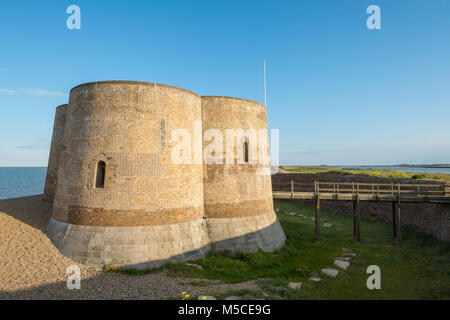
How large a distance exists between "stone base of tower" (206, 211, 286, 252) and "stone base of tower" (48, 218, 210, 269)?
1959mm

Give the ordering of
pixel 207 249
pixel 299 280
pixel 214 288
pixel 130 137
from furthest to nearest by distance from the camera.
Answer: pixel 207 249 < pixel 130 137 < pixel 299 280 < pixel 214 288

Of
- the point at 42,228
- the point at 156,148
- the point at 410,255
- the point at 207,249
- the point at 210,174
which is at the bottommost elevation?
the point at 410,255

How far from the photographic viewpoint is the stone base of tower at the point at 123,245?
10.7 m

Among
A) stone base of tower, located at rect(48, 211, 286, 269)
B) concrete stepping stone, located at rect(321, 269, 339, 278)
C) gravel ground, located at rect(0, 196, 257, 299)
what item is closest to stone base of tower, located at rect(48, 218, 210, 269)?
stone base of tower, located at rect(48, 211, 286, 269)

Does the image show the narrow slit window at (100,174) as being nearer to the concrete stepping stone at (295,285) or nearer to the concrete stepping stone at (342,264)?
the concrete stepping stone at (295,285)

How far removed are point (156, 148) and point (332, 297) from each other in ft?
32.4

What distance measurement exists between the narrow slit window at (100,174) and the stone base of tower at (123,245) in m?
2.05

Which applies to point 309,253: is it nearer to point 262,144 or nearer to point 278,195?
point 278,195

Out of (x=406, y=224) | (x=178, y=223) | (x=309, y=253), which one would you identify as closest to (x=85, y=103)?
(x=178, y=223)

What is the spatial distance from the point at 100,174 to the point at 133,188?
1948 mm

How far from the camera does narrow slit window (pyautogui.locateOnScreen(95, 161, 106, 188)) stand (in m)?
12.0

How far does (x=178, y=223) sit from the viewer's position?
12.5 metres

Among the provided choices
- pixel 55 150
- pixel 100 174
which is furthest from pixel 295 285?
pixel 55 150

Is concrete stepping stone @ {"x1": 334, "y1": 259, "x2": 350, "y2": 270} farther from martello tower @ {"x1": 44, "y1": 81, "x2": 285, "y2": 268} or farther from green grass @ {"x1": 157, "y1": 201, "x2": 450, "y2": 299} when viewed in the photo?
martello tower @ {"x1": 44, "y1": 81, "x2": 285, "y2": 268}
